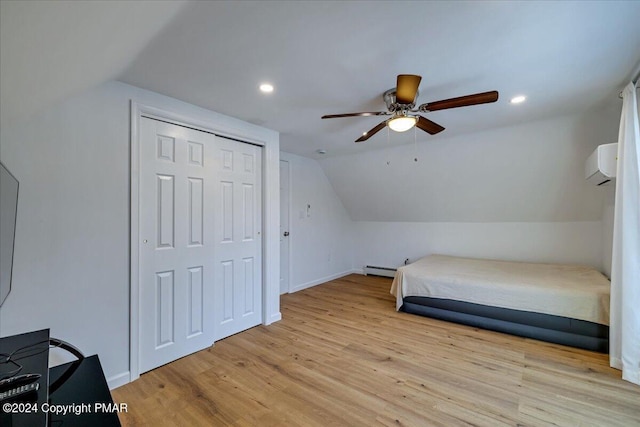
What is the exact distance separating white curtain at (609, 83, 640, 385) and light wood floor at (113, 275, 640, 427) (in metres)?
0.25

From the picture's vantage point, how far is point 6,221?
1.37 metres

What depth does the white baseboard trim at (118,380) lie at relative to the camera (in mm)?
2051

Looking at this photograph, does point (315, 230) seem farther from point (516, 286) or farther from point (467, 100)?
point (467, 100)

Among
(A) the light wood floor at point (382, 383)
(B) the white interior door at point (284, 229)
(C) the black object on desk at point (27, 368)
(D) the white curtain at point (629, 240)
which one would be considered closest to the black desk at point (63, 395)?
(C) the black object on desk at point (27, 368)

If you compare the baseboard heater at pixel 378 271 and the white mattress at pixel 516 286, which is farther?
the baseboard heater at pixel 378 271

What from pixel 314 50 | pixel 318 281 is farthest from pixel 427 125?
pixel 318 281

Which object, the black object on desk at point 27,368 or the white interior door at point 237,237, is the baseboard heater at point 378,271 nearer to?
the white interior door at point 237,237

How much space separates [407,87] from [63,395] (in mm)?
2440

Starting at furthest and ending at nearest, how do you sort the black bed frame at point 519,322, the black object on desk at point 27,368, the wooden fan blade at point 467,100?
the black bed frame at point 519,322, the wooden fan blade at point 467,100, the black object on desk at point 27,368

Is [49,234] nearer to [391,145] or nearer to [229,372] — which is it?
[229,372]

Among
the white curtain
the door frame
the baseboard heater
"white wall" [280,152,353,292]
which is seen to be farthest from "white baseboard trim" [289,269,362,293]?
the white curtain

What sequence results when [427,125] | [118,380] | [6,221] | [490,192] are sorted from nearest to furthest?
[6,221] < [118,380] < [427,125] < [490,192]

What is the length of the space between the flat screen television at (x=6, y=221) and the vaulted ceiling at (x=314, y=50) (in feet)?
1.07

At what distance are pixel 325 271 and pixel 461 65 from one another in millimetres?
4177
